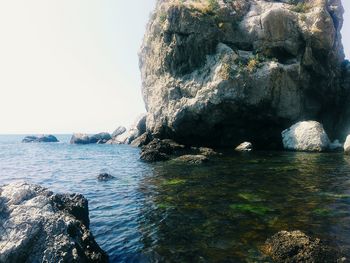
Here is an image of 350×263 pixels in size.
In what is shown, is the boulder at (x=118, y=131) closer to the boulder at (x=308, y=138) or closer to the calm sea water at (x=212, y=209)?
the boulder at (x=308, y=138)

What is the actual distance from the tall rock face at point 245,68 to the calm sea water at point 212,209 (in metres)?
16.7

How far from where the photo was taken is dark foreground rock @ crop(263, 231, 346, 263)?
8.23m

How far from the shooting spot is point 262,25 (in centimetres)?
4081

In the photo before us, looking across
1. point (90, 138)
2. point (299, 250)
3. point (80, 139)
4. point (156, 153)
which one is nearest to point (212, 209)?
point (299, 250)

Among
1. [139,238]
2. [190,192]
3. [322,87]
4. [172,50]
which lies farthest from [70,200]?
[322,87]

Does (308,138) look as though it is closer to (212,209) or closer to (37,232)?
(212,209)

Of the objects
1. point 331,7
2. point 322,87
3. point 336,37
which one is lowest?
point 322,87

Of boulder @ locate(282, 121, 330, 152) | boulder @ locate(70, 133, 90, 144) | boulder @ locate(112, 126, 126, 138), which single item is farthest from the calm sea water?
boulder @ locate(70, 133, 90, 144)

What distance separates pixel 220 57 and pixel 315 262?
35.0 meters

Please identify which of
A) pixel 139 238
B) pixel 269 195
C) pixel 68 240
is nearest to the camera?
pixel 68 240

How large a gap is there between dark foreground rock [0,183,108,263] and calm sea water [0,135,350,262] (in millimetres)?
1686

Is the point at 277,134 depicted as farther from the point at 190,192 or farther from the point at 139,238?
the point at 139,238

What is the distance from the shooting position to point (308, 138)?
35.6 metres

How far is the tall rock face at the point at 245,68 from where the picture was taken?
127ft
